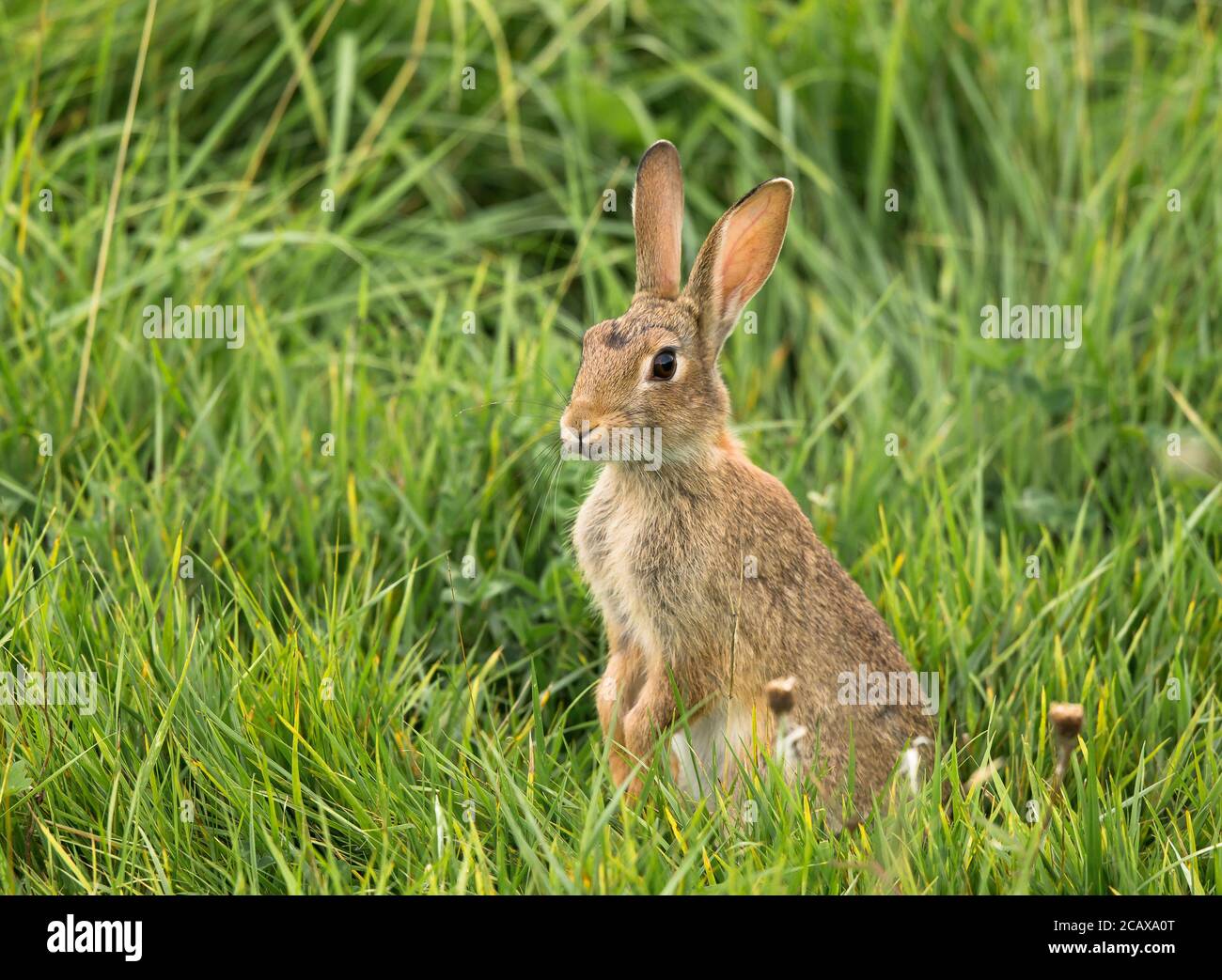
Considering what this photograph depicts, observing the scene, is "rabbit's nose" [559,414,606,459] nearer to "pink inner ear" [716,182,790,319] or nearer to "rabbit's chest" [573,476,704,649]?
"rabbit's chest" [573,476,704,649]

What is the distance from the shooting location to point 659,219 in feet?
13.9

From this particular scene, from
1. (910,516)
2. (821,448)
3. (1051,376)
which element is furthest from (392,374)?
(1051,376)

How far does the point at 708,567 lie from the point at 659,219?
0.99 metres
